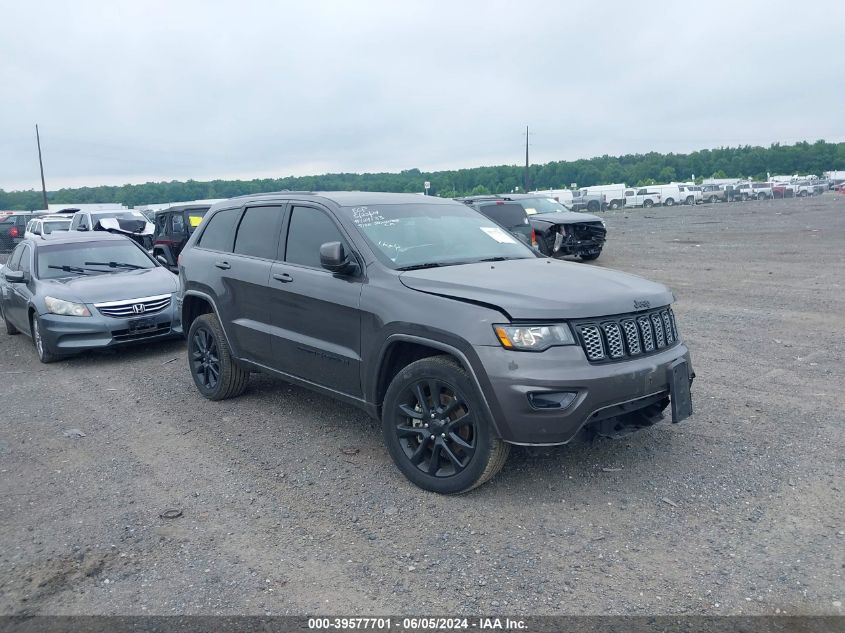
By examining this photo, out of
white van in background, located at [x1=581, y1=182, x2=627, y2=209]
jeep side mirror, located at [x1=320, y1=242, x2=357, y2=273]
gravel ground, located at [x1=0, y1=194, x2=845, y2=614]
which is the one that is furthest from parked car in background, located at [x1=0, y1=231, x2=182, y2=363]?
white van in background, located at [x1=581, y1=182, x2=627, y2=209]

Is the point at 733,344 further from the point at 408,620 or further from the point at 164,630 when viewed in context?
the point at 164,630

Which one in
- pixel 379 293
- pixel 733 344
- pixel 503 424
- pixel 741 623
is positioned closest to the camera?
pixel 741 623

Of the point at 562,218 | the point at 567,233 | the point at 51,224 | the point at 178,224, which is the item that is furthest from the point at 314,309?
the point at 51,224

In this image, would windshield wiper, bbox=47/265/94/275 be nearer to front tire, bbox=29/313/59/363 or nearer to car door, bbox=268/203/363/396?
front tire, bbox=29/313/59/363

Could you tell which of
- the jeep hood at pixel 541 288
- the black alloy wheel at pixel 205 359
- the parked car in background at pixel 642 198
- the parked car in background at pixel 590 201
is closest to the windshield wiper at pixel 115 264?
the black alloy wheel at pixel 205 359

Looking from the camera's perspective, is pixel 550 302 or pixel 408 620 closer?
pixel 408 620

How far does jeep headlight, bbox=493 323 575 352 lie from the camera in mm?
3955

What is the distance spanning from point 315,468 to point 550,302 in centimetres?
201

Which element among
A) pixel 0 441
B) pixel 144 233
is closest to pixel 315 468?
pixel 0 441

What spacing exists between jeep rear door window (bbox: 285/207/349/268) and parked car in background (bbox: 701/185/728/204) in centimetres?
6135

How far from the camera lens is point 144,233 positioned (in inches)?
707

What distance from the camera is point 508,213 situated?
50.6 feet

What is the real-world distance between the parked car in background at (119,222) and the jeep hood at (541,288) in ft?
49.9

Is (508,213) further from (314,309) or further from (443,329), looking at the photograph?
(443,329)
